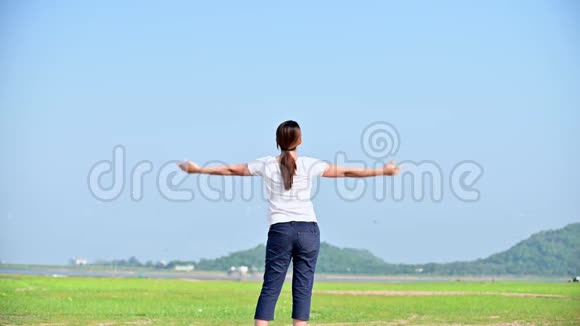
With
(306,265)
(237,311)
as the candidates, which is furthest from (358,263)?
(306,265)

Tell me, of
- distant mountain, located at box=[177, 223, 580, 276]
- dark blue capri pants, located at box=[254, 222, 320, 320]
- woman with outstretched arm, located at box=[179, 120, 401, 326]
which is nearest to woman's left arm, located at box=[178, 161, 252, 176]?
woman with outstretched arm, located at box=[179, 120, 401, 326]

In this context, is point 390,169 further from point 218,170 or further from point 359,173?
point 218,170

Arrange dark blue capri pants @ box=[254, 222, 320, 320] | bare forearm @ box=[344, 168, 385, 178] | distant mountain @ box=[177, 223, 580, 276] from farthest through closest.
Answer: distant mountain @ box=[177, 223, 580, 276]
bare forearm @ box=[344, 168, 385, 178]
dark blue capri pants @ box=[254, 222, 320, 320]

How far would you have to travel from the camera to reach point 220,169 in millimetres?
6484

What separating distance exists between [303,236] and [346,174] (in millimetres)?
519

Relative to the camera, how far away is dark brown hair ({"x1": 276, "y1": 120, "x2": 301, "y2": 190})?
21.0 ft

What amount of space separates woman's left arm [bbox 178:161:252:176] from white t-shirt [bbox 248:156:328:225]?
50mm

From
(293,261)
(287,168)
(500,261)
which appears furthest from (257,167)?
(500,261)

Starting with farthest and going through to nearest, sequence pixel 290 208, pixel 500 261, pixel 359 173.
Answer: pixel 500 261
pixel 359 173
pixel 290 208

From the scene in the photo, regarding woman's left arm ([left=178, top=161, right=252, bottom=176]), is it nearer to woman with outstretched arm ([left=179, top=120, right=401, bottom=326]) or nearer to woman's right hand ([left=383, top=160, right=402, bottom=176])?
woman with outstretched arm ([left=179, top=120, right=401, bottom=326])

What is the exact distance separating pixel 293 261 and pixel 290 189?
0.50 m

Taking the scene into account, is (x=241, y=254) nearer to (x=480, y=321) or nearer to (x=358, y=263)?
(x=358, y=263)

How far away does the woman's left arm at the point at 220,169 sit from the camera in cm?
648

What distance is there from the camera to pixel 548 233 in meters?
49.5
